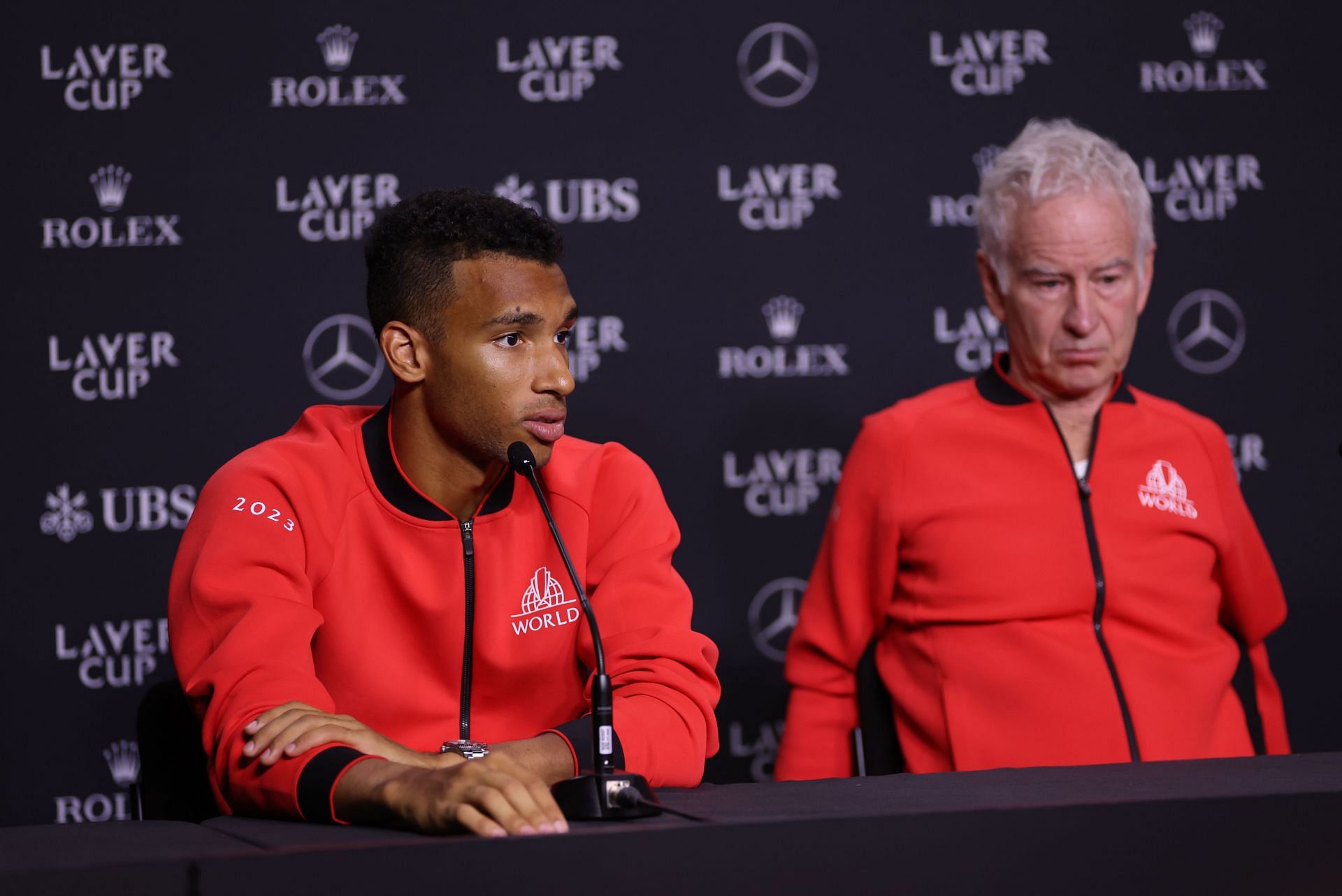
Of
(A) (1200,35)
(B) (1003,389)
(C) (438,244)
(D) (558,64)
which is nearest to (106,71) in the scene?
(D) (558,64)

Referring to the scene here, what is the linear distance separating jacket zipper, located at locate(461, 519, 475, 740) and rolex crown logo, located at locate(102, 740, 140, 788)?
1228 millimetres

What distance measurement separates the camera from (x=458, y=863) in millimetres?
1036

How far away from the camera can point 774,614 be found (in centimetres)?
282

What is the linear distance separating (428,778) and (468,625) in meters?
0.56

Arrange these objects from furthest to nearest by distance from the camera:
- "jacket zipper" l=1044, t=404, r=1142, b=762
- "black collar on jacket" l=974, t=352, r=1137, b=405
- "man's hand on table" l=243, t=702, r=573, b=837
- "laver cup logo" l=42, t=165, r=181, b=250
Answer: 1. "laver cup logo" l=42, t=165, r=181, b=250
2. "black collar on jacket" l=974, t=352, r=1137, b=405
3. "jacket zipper" l=1044, t=404, r=1142, b=762
4. "man's hand on table" l=243, t=702, r=573, b=837

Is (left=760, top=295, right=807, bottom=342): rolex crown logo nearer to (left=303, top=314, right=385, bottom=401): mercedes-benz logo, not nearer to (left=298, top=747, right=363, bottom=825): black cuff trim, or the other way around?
(left=303, top=314, right=385, bottom=401): mercedes-benz logo

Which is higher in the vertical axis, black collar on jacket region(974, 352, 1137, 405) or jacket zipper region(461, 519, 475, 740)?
black collar on jacket region(974, 352, 1137, 405)

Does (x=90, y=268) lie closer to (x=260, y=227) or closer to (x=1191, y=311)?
(x=260, y=227)

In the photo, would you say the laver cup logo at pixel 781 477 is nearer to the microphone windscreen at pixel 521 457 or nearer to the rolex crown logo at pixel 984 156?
the rolex crown logo at pixel 984 156

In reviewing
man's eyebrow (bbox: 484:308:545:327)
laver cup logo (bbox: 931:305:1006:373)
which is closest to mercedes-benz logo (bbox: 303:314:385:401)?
man's eyebrow (bbox: 484:308:545:327)

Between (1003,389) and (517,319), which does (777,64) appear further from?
(517,319)

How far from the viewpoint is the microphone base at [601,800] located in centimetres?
117

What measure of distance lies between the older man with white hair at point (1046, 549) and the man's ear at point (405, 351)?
784 millimetres

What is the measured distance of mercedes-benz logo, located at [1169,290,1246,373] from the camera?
2.84 metres
